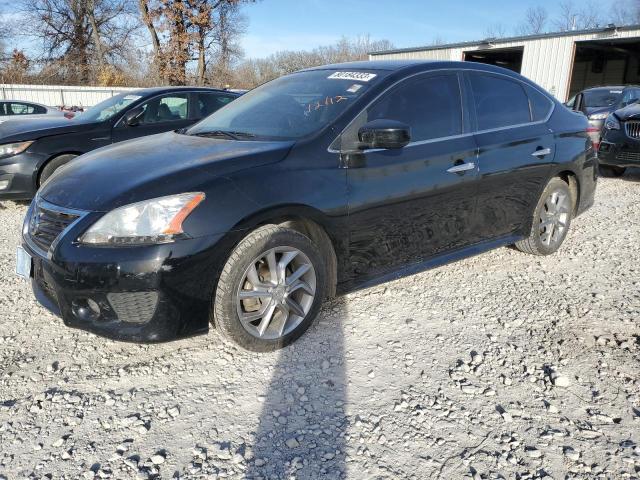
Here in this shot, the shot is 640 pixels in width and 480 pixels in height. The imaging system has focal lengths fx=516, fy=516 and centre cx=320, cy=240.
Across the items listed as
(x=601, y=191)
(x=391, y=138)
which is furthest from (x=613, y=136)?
(x=391, y=138)

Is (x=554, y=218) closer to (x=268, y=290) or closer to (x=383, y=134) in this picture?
(x=383, y=134)

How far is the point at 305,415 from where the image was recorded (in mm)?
2408

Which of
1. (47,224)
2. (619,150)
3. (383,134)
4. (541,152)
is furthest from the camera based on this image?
(619,150)

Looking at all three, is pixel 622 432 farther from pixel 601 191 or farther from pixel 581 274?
pixel 601 191

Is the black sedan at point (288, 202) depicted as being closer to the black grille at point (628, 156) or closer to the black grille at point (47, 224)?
the black grille at point (47, 224)

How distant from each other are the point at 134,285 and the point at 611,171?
961 cm

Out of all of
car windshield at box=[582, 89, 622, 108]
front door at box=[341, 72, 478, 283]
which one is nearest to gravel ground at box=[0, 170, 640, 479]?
front door at box=[341, 72, 478, 283]

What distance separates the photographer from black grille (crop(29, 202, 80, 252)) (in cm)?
268

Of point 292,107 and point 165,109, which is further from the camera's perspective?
point 165,109

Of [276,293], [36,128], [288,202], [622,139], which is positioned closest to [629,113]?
[622,139]

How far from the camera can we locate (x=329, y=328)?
3291mm

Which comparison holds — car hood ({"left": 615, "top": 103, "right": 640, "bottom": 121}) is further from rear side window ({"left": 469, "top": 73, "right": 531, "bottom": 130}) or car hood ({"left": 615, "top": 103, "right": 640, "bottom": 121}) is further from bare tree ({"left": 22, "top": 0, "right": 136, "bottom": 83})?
bare tree ({"left": 22, "top": 0, "right": 136, "bottom": 83})

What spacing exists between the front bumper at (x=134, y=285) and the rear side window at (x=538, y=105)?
3.16m

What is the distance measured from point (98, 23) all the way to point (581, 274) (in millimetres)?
38746
